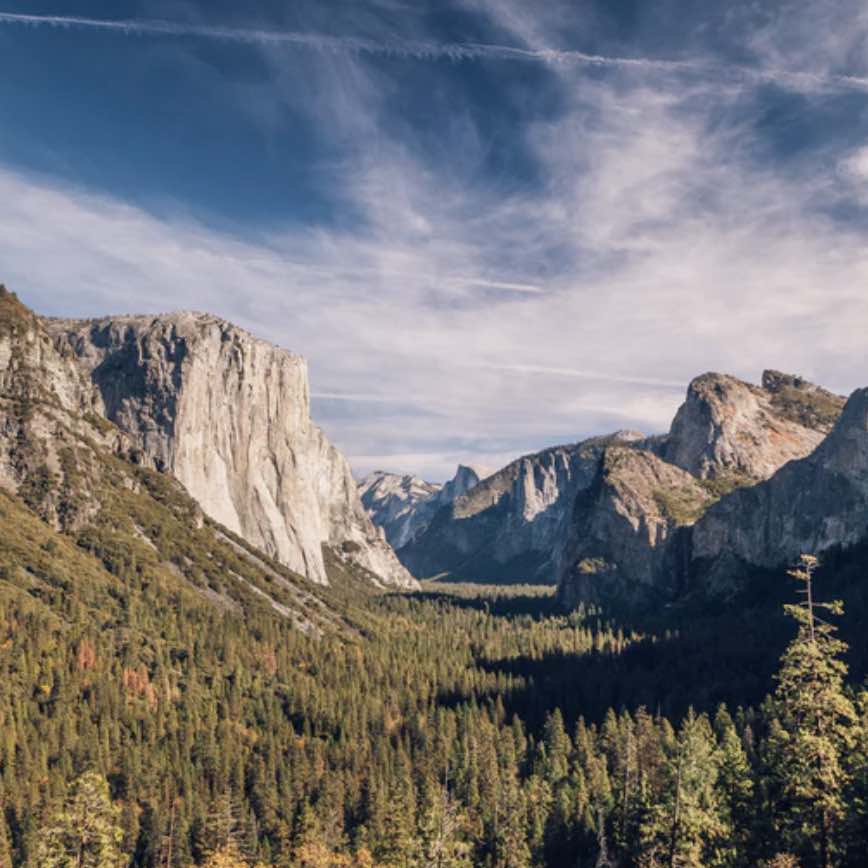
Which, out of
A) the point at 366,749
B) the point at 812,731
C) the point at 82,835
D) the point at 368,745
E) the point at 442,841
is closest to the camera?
the point at 812,731

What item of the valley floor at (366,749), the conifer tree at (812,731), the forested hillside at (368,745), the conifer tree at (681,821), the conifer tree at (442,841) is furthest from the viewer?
the valley floor at (366,749)

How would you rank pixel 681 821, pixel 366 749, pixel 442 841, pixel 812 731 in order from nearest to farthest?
pixel 812 731 → pixel 442 841 → pixel 681 821 → pixel 366 749

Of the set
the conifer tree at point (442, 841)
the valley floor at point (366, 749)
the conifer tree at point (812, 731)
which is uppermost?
the conifer tree at point (812, 731)

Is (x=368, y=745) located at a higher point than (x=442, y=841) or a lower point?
lower

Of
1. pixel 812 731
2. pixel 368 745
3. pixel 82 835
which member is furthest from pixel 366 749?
pixel 812 731

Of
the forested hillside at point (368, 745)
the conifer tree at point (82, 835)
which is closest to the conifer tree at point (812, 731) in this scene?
the forested hillside at point (368, 745)

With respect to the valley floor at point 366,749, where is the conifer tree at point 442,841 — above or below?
A: above

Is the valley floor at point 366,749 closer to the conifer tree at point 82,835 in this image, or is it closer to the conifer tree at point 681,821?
the conifer tree at point 681,821

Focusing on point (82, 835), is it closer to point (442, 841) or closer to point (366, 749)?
point (442, 841)

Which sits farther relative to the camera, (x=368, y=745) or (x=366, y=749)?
(x=368, y=745)

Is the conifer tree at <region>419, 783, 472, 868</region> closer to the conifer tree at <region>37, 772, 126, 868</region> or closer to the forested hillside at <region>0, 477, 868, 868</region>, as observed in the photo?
the forested hillside at <region>0, 477, 868, 868</region>

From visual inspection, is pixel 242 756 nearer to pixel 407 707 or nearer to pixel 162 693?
pixel 162 693

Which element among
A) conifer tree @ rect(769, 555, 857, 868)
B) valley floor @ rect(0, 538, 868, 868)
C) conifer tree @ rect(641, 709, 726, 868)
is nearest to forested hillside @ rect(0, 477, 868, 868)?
conifer tree @ rect(769, 555, 857, 868)

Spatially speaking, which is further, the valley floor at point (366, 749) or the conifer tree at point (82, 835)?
the valley floor at point (366, 749)
